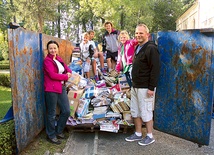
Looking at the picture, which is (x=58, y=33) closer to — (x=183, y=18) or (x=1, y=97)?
(x=183, y=18)

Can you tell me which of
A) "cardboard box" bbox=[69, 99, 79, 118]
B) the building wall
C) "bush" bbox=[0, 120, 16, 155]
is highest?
the building wall

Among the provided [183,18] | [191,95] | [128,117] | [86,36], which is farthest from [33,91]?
[183,18]

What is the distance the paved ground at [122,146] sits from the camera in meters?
4.00

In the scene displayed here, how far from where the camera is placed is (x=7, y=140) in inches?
137

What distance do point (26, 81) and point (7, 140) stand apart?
91cm

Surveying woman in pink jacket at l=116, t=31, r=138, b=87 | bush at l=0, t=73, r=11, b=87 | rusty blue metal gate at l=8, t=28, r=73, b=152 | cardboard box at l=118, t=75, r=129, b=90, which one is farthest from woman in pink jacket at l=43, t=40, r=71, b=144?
bush at l=0, t=73, r=11, b=87

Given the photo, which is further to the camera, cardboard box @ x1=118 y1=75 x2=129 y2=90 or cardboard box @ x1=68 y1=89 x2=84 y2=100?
cardboard box @ x1=118 y1=75 x2=129 y2=90

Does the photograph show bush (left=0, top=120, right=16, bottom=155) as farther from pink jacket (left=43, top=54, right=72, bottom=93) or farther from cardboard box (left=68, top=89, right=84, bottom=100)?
cardboard box (left=68, top=89, right=84, bottom=100)

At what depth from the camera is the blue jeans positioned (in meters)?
4.07

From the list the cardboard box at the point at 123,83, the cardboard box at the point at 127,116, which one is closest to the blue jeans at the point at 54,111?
the cardboard box at the point at 127,116

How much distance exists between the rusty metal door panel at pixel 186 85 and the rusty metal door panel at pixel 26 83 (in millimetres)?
2071

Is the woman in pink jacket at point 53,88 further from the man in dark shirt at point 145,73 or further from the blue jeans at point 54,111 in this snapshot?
the man in dark shirt at point 145,73

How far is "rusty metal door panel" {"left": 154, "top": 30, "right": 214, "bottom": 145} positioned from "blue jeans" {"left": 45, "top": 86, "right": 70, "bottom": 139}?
1614 mm

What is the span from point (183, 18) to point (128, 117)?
48031mm
